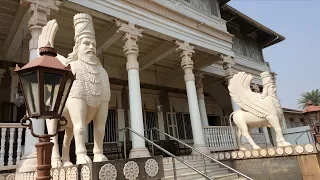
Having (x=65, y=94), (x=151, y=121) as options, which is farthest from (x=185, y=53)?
(x=65, y=94)

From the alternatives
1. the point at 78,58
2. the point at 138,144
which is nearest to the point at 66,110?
the point at 78,58

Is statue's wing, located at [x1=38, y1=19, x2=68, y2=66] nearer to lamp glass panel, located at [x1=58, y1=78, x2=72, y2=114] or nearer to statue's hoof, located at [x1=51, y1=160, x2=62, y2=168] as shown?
lamp glass panel, located at [x1=58, y1=78, x2=72, y2=114]

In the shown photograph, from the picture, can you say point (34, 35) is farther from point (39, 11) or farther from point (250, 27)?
point (250, 27)

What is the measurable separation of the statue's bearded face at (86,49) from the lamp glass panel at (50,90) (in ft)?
4.07

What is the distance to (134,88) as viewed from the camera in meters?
6.57

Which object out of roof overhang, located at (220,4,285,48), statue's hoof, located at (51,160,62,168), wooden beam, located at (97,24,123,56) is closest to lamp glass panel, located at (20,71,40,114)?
statue's hoof, located at (51,160,62,168)

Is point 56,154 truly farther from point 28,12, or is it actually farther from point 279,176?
point 279,176

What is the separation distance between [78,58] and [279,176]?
5368 millimetres

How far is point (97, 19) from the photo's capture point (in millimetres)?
7133

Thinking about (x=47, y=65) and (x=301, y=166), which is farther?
(x=301, y=166)

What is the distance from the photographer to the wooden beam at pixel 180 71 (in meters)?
10.6

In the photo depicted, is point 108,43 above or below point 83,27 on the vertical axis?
above

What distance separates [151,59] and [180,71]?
220 centimetres

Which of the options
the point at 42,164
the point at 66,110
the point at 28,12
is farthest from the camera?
the point at 28,12
